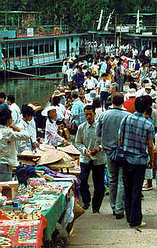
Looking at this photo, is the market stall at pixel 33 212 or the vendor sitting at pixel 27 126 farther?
the vendor sitting at pixel 27 126

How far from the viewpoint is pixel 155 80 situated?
21.3m

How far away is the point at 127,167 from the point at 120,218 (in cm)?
87

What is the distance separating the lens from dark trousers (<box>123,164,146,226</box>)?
17.3 ft

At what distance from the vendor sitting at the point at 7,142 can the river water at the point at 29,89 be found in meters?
22.1

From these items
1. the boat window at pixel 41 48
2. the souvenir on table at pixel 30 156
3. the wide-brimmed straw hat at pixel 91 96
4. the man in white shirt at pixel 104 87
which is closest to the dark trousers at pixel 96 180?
the souvenir on table at pixel 30 156

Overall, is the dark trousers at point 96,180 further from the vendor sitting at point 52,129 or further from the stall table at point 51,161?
the vendor sitting at point 52,129

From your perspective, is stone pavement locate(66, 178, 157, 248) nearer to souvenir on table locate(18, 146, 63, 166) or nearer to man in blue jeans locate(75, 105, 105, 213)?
man in blue jeans locate(75, 105, 105, 213)

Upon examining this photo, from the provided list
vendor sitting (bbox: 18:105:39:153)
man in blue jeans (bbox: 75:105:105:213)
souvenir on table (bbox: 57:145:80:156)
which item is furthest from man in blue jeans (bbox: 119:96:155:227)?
souvenir on table (bbox: 57:145:80:156)

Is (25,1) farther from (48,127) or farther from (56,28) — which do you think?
(48,127)

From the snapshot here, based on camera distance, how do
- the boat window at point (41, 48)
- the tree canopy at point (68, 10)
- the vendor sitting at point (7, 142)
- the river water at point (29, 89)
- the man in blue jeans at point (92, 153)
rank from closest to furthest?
the vendor sitting at point (7, 142)
the man in blue jeans at point (92, 153)
the river water at point (29, 89)
the boat window at point (41, 48)
the tree canopy at point (68, 10)

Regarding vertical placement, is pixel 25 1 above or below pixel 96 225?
above

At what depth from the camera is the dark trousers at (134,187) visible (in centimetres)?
529

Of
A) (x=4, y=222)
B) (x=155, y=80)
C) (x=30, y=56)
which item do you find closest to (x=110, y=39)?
(x=30, y=56)

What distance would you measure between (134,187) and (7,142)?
5.65 feet
